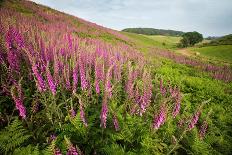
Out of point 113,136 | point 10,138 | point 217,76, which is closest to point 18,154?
point 10,138

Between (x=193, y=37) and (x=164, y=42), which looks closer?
(x=164, y=42)

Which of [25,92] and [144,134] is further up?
[25,92]

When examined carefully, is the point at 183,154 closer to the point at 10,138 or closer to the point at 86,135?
the point at 86,135

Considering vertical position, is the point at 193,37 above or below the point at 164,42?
above

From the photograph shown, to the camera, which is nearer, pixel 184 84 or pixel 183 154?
pixel 183 154

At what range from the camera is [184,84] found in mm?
10570

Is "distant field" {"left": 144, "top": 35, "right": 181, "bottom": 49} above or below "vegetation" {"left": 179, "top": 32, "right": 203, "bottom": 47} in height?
below

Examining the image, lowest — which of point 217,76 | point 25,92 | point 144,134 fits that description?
point 217,76

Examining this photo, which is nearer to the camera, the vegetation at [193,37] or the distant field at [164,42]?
the distant field at [164,42]

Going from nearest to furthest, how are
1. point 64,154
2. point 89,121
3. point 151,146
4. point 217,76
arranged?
point 64,154
point 151,146
point 89,121
point 217,76

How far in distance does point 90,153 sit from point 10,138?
4.23 feet

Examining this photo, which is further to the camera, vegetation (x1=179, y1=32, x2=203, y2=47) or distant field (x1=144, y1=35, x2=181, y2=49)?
vegetation (x1=179, y1=32, x2=203, y2=47)

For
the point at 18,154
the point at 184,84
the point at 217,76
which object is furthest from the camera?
the point at 217,76

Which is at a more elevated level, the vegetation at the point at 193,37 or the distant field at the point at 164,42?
the vegetation at the point at 193,37
